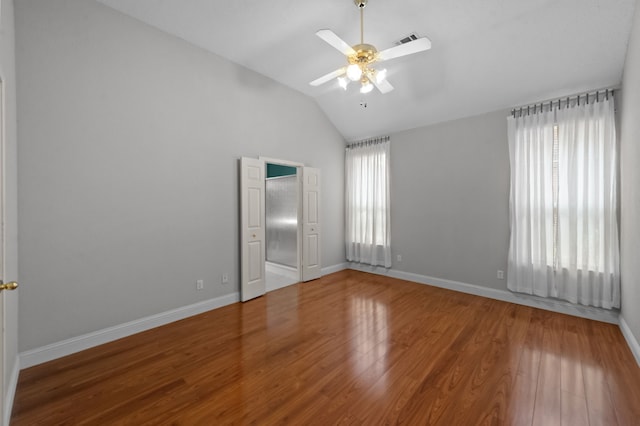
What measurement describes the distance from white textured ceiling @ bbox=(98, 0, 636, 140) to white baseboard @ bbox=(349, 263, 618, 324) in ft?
8.96

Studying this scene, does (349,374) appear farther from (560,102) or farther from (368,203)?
(560,102)

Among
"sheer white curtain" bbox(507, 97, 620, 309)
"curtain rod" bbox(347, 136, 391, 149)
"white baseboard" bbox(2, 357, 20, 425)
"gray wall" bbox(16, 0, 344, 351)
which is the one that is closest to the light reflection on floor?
"gray wall" bbox(16, 0, 344, 351)

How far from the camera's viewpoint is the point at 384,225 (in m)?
5.20

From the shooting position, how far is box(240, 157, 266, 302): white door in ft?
12.6

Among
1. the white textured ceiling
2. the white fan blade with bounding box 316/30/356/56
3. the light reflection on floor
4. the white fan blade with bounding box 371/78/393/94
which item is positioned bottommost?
the light reflection on floor

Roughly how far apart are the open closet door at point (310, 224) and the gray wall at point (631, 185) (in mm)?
4004

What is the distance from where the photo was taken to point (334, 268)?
219 inches

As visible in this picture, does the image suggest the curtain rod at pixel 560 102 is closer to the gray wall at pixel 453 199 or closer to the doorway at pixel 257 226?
the gray wall at pixel 453 199

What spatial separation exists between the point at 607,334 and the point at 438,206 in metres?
2.49

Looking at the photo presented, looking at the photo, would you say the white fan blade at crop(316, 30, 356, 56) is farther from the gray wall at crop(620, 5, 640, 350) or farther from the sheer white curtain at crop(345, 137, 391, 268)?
the sheer white curtain at crop(345, 137, 391, 268)

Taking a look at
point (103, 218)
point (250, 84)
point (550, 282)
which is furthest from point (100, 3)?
point (550, 282)

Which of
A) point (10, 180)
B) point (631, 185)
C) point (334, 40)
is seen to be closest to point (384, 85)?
point (334, 40)

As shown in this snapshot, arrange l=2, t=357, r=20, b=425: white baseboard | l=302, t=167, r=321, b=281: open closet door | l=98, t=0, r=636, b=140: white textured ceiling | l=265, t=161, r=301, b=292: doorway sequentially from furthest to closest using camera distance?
l=265, t=161, r=301, b=292: doorway < l=302, t=167, r=321, b=281: open closet door < l=98, t=0, r=636, b=140: white textured ceiling < l=2, t=357, r=20, b=425: white baseboard

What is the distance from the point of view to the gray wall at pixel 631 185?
7.49 ft
